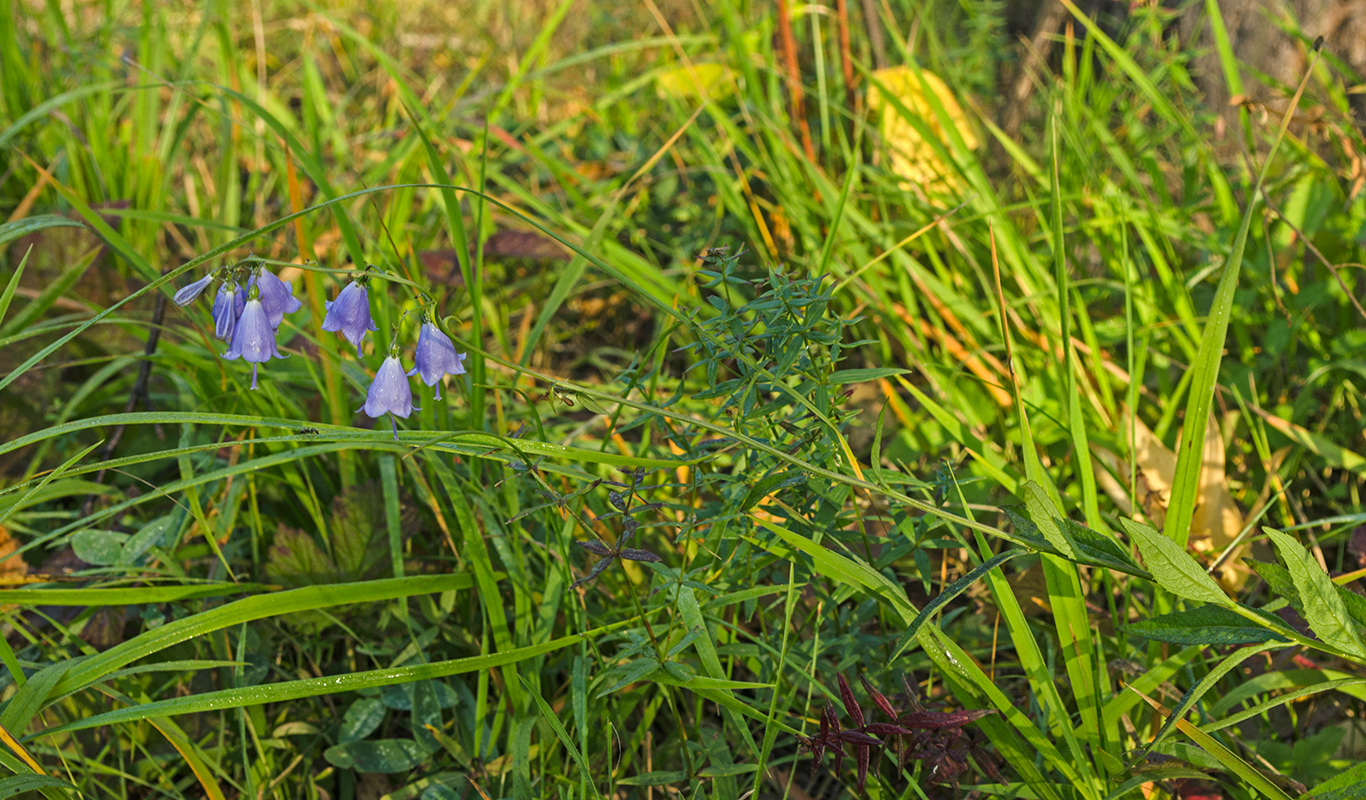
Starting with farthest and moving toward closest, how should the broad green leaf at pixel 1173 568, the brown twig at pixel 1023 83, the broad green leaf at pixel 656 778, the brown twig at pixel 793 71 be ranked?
the brown twig at pixel 1023 83 < the brown twig at pixel 793 71 < the broad green leaf at pixel 656 778 < the broad green leaf at pixel 1173 568

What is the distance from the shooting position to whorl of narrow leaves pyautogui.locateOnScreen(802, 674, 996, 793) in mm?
938

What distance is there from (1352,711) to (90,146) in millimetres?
2697

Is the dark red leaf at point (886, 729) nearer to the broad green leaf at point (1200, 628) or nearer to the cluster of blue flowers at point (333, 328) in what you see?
the broad green leaf at point (1200, 628)

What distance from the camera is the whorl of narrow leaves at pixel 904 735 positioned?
3.08 ft

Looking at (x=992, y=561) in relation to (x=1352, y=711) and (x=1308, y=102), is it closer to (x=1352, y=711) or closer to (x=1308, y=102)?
(x=1352, y=711)

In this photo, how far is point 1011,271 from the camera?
1839 millimetres

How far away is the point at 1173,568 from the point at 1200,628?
11cm

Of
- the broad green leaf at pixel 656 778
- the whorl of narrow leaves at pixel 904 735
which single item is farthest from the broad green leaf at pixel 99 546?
the whorl of narrow leaves at pixel 904 735

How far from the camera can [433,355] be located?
3.15 feet

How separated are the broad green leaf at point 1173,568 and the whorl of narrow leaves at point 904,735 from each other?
245 mm

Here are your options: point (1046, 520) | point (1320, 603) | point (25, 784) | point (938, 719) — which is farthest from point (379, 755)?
point (1320, 603)

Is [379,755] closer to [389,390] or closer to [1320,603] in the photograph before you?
[389,390]

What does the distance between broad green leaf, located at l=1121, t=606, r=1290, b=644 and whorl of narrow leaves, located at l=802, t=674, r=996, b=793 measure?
0.62ft

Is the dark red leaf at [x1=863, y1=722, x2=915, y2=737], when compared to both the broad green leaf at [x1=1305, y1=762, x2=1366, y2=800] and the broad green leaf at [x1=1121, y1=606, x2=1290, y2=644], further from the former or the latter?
the broad green leaf at [x1=1305, y1=762, x2=1366, y2=800]
